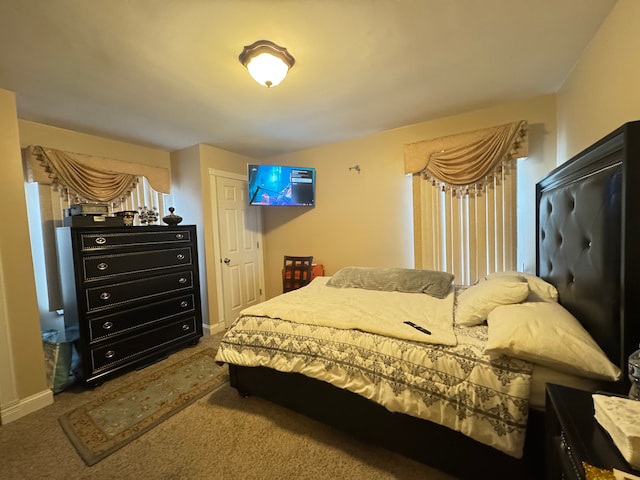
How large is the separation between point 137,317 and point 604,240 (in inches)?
131

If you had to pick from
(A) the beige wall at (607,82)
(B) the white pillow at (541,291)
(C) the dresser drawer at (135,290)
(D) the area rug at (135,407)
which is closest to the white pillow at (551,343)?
(B) the white pillow at (541,291)

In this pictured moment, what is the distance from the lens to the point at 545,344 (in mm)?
1050

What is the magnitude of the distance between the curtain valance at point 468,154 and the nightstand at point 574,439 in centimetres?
206

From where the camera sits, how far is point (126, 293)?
237 centimetres

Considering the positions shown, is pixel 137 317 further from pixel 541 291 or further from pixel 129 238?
pixel 541 291

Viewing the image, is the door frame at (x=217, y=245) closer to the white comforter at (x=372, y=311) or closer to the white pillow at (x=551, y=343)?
the white comforter at (x=372, y=311)

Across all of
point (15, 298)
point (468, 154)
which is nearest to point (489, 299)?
point (468, 154)

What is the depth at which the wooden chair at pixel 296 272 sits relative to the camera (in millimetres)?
3471

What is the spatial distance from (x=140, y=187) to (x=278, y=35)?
267 cm

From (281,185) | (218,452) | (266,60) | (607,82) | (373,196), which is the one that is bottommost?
(218,452)

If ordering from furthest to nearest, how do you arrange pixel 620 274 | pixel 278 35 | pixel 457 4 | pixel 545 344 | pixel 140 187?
pixel 140 187
pixel 278 35
pixel 457 4
pixel 545 344
pixel 620 274

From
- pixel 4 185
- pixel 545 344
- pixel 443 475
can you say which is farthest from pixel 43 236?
pixel 545 344

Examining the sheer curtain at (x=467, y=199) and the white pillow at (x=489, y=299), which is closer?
the white pillow at (x=489, y=299)

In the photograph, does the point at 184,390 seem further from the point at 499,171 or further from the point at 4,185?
the point at 499,171
